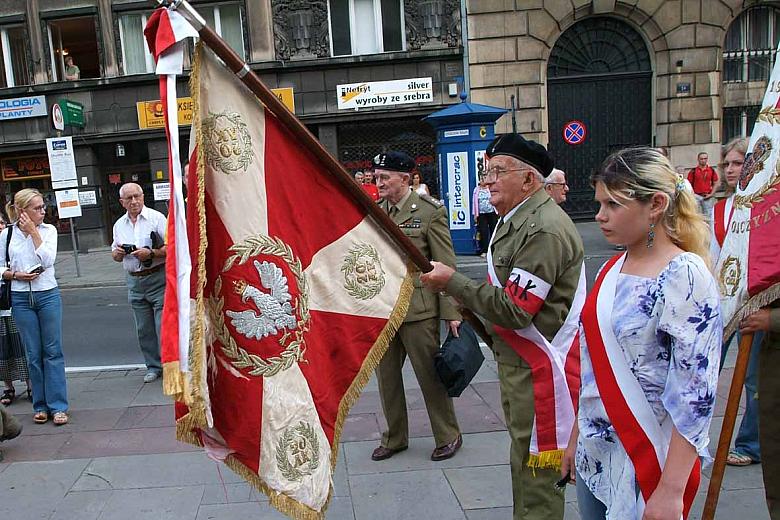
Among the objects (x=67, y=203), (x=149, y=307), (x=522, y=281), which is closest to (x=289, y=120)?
(x=522, y=281)

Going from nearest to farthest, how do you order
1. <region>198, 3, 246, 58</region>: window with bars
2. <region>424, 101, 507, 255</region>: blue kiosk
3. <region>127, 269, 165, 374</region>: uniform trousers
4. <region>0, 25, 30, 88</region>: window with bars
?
<region>127, 269, 165, 374</region>: uniform trousers → <region>424, 101, 507, 255</region>: blue kiosk → <region>198, 3, 246, 58</region>: window with bars → <region>0, 25, 30, 88</region>: window with bars

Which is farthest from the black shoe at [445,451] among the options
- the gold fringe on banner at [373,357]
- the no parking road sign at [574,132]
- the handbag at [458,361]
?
the no parking road sign at [574,132]

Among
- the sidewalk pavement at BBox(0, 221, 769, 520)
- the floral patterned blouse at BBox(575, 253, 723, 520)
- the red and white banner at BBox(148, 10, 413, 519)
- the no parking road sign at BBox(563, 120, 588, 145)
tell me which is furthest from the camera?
the no parking road sign at BBox(563, 120, 588, 145)

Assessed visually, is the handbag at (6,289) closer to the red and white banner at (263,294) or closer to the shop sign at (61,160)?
the red and white banner at (263,294)

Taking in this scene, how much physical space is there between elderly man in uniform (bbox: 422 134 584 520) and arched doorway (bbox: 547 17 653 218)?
48.3 feet

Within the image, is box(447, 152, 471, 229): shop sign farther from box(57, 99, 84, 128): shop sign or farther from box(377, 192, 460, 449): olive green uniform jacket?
box(57, 99, 84, 128): shop sign

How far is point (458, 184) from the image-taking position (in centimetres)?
1264

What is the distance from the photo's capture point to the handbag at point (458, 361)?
3902 mm

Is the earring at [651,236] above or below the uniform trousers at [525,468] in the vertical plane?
above

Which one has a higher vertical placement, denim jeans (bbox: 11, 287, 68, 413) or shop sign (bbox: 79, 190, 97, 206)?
shop sign (bbox: 79, 190, 97, 206)

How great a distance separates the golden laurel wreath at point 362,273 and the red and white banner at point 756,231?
155cm

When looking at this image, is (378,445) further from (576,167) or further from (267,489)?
(576,167)

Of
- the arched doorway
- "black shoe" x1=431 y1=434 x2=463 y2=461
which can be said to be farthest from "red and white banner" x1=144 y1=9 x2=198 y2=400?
the arched doorway

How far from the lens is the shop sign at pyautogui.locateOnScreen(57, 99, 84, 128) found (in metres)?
15.9
